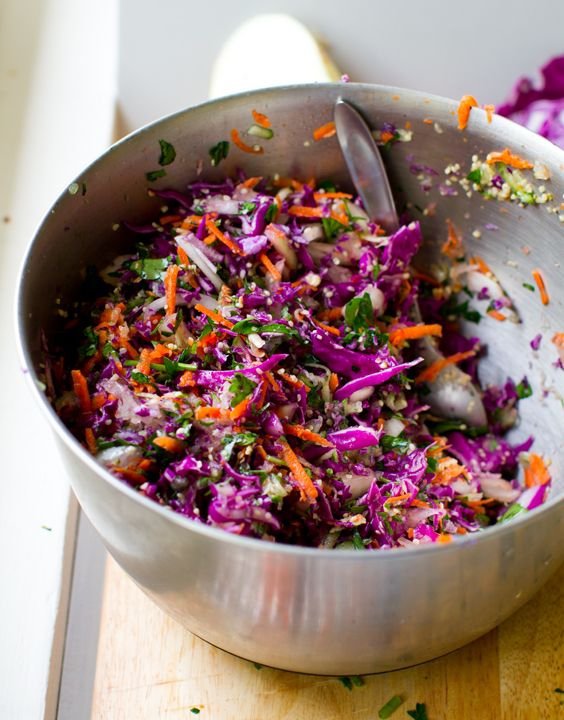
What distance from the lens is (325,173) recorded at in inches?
53.8

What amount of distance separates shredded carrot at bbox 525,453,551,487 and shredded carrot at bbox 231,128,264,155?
0.61 meters

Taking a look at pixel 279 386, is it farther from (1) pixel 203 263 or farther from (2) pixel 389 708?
(2) pixel 389 708

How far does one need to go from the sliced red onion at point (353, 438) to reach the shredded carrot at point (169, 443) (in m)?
0.20

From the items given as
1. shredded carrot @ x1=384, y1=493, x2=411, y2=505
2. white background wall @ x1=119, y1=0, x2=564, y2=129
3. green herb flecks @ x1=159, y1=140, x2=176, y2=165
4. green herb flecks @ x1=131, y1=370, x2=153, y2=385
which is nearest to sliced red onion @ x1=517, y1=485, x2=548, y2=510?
shredded carrot @ x1=384, y1=493, x2=411, y2=505

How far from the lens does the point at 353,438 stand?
3.68 feet

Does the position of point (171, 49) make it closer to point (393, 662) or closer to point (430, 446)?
point (430, 446)

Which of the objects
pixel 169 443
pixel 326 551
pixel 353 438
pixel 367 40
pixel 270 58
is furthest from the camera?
pixel 367 40

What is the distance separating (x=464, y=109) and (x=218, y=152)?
0.36m

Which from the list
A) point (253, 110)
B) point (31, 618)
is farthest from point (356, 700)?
point (253, 110)

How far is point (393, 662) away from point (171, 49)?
1.29 m

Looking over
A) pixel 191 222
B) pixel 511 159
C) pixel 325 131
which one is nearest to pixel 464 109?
pixel 511 159

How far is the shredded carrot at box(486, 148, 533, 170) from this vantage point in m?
1.24

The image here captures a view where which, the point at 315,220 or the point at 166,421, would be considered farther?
the point at 315,220

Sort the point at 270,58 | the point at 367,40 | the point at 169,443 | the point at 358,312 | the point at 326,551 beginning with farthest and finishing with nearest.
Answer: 1. the point at 367,40
2. the point at 270,58
3. the point at 358,312
4. the point at 169,443
5. the point at 326,551
